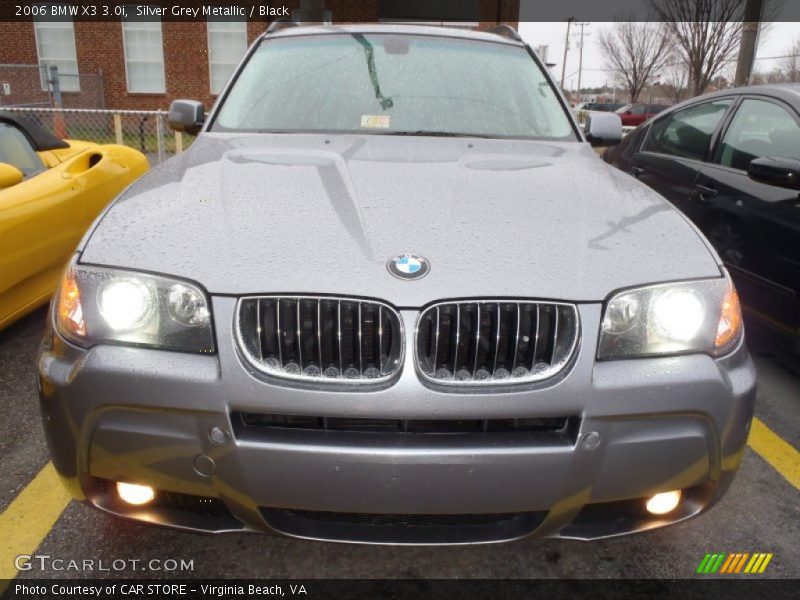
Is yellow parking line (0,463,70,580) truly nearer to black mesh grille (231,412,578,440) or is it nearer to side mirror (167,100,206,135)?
black mesh grille (231,412,578,440)

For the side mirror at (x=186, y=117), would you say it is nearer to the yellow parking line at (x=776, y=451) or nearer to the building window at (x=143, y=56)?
the yellow parking line at (x=776, y=451)

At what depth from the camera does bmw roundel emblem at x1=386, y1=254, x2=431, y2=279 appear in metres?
1.64

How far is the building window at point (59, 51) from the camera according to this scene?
1938 centimetres

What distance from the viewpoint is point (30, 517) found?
227 cm

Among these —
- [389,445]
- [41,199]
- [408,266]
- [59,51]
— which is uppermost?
[59,51]

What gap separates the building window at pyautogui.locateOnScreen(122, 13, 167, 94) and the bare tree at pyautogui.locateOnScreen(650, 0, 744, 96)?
1555cm

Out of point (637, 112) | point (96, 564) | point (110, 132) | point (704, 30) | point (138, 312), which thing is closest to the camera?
point (138, 312)

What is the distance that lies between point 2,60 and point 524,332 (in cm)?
2265

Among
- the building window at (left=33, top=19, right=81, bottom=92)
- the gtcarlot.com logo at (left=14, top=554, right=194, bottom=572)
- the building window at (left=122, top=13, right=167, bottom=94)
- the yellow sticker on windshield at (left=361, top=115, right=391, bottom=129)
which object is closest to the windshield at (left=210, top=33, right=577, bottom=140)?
the yellow sticker on windshield at (left=361, top=115, right=391, bottom=129)

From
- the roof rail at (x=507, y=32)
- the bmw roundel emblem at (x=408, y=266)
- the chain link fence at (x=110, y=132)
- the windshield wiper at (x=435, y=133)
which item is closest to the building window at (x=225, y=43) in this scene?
the chain link fence at (x=110, y=132)

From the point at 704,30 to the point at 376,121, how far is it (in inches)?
895

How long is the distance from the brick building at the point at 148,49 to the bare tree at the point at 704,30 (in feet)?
19.7

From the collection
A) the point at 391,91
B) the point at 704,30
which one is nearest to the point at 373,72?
the point at 391,91

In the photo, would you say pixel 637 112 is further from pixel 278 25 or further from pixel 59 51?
pixel 278 25
